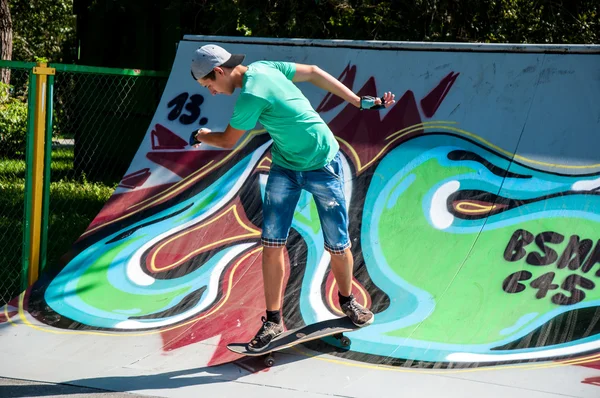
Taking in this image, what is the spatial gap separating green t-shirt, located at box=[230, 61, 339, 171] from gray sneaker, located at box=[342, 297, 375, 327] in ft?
2.84

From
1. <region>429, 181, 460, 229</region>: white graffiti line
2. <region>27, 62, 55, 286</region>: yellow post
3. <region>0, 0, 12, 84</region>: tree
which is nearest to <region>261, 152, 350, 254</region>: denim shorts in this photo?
<region>429, 181, 460, 229</region>: white graffiti line

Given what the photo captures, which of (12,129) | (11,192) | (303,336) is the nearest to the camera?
(303,336)

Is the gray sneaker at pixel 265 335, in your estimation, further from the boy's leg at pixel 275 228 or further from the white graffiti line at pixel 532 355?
the white graffiti line at pixel 532 355

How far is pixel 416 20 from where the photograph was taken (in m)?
9.08

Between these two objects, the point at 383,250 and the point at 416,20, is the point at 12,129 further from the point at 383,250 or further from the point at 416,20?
the point at 383,250

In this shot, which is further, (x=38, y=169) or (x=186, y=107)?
(x=186, y=107)

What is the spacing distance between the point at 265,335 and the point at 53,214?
545 centimetres

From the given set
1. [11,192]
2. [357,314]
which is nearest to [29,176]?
[357,314]

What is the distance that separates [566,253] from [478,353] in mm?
980

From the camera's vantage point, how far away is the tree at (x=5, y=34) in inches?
693

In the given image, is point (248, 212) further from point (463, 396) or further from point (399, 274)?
point (463, 396)

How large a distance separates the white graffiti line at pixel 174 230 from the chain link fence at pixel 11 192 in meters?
1.01

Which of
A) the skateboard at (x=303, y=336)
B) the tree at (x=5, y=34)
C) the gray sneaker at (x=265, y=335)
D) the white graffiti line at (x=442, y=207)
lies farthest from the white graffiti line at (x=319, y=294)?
the tree at (x=5, y=34)

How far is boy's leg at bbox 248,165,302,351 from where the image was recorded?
14.2 ft
